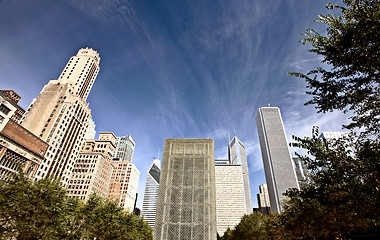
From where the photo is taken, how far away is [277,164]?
180 m

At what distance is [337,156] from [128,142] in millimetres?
202583

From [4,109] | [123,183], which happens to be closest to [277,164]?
[123,183]

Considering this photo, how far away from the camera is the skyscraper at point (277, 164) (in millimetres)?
170500

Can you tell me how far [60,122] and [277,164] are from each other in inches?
7035

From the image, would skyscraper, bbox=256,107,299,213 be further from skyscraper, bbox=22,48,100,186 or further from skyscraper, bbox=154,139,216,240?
skyscraper, bbox=22,48,100,186

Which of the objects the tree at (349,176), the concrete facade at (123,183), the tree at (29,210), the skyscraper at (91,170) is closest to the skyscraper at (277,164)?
the concrete facade at (123,183)

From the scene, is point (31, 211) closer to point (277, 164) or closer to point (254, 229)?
point (254, 229)

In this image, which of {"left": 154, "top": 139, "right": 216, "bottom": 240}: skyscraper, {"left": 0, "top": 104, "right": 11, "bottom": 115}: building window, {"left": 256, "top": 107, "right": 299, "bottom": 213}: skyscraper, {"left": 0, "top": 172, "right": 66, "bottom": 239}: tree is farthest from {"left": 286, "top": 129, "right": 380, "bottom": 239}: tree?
{"left": 256, "top": 107, "right": 299, "bottom": 213}: skyscraper

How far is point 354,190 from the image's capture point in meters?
7.41

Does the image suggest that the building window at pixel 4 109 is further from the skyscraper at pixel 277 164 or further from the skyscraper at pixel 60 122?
the skyscraper at pixel 277 164

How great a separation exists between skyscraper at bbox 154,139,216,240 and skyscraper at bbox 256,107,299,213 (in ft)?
504

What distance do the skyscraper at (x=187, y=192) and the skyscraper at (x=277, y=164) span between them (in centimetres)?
15354

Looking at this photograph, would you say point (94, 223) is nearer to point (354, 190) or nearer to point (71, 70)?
point (354, 190)

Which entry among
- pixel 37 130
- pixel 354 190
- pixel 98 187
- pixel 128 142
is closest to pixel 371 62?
pixel 354 190
